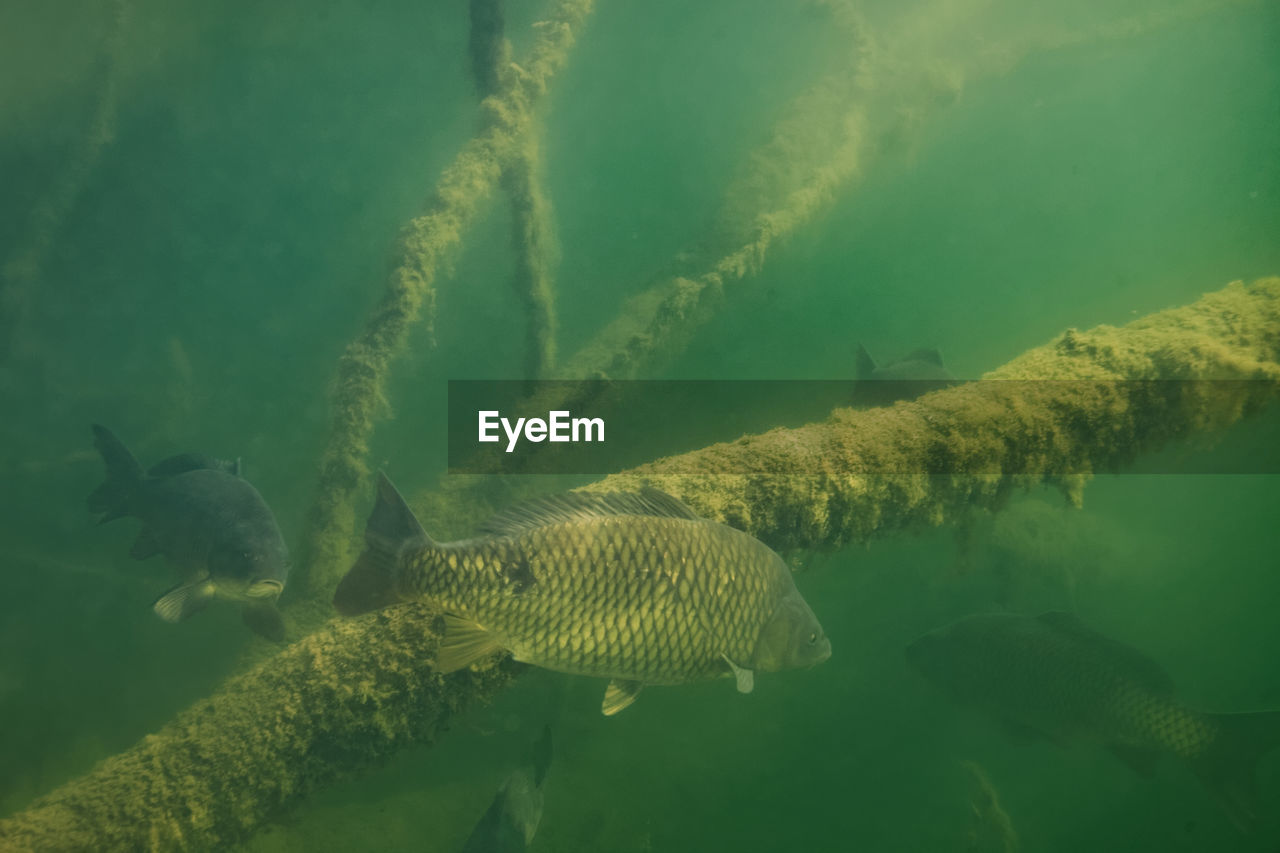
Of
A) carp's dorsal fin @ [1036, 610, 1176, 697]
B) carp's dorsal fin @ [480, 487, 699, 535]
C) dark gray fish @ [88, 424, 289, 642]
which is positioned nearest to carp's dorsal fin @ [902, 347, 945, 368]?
carp's dorsal fin @ [1036, 610, 1176, 697]

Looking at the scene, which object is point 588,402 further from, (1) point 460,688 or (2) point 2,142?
(2) point 2,142

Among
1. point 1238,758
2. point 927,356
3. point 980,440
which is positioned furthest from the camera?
point 927,356

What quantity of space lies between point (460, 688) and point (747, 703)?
579 cm

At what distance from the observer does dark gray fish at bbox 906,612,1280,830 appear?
455 cm

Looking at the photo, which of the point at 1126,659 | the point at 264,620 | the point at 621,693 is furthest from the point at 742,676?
the point at 1126,659

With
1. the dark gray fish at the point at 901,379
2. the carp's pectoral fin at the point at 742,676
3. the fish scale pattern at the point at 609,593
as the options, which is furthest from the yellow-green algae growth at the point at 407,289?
the dark gray fish at the point at 901,379

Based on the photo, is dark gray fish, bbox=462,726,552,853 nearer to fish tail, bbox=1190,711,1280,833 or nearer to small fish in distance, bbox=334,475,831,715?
small fish in distance, bbox=334,475,831,715

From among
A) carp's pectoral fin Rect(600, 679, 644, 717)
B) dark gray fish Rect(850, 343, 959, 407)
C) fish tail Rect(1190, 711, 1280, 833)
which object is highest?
dark gray fish Rect(850, 343, 959, 407)

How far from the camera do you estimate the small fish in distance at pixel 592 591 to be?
2174 millimetres

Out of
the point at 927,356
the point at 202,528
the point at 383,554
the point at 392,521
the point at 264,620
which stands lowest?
the point at 264,620

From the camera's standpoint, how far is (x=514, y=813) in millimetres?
3727

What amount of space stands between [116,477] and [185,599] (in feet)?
5.47

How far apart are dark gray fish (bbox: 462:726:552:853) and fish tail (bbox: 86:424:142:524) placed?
13.4 feet

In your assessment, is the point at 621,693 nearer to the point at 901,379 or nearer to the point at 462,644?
the point at 462,644
